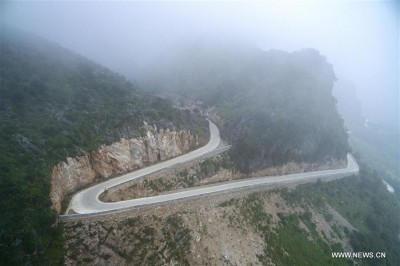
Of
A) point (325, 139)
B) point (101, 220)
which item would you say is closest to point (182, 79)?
point (325, 139)

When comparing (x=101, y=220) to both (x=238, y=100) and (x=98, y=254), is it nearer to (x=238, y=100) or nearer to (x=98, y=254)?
(x=98, y=254)

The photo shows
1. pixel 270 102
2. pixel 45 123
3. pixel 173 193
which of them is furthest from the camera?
pixel 270 102

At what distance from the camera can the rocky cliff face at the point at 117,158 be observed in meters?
44.8

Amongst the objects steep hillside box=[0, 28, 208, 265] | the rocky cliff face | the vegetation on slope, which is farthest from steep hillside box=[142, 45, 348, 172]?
the rocky cliff face

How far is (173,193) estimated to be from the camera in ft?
170

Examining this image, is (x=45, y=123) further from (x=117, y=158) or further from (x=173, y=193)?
(x=173, y=193)

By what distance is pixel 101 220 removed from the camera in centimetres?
4156

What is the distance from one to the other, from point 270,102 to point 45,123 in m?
56.9

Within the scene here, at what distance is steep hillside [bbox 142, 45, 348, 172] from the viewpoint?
7175 centimetres

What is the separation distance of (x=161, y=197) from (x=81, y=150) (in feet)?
48.5

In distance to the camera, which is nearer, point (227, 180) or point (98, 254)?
point (98, 254)

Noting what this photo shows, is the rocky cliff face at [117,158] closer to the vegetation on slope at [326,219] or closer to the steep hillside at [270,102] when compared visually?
the steep hillside at [270,102]

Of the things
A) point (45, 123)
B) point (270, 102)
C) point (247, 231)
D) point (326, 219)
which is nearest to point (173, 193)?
point (247, 231)

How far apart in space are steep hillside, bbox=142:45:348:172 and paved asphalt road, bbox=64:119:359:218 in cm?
391
